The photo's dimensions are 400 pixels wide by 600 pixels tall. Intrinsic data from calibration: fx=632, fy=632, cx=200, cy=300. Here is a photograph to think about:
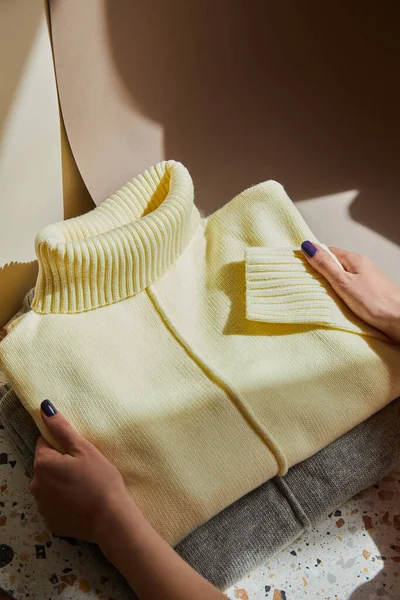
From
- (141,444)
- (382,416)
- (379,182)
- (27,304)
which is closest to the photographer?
(141,444)

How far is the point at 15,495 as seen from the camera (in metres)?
0.81

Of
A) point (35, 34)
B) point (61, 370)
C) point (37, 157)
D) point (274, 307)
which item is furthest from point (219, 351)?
point (35, 34)

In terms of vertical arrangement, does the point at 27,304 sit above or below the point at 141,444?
above

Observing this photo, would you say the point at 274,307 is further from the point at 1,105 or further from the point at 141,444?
the point at 1,105

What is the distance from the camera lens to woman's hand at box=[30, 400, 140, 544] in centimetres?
70

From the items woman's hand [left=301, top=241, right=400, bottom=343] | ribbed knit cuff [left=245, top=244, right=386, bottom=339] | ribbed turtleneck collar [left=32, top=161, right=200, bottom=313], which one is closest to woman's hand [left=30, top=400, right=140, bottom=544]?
ribbed turtleneck collar [left=32, top=161, right=200, bottom=313]

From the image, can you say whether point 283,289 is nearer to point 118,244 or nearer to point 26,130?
point 118,244

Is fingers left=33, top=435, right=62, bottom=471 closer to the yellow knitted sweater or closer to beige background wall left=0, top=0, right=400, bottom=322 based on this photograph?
the yellow knitted sweater

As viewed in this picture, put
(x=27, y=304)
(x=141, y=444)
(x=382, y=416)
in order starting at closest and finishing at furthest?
(x=141, y=444) → (x=382, y=416) → (x=27, y=304)

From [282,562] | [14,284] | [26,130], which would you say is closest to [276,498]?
[282,562]

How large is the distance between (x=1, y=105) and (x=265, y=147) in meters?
0.47

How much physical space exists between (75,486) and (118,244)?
32 centimetres

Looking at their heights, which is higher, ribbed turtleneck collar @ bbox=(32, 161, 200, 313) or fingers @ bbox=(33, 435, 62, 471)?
ribbed turtleneck collar @ bbox=(32, 161, 200, 313)

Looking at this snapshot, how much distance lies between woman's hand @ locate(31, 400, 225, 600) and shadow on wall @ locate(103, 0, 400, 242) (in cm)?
57
